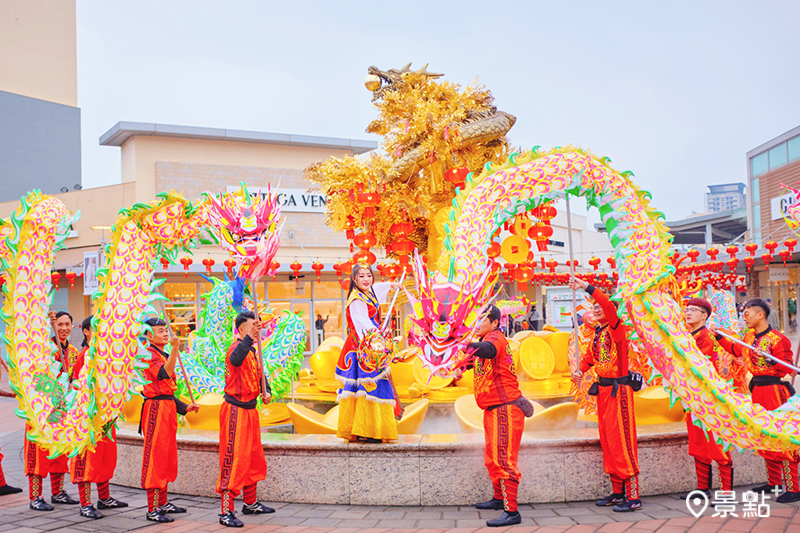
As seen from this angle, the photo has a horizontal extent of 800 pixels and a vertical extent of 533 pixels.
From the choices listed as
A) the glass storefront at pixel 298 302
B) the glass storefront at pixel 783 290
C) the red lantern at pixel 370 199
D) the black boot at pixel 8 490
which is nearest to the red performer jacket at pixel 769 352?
the red lantern at pixel 370 199

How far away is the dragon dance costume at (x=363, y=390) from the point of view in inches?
196

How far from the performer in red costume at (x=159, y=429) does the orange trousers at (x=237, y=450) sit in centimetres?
52

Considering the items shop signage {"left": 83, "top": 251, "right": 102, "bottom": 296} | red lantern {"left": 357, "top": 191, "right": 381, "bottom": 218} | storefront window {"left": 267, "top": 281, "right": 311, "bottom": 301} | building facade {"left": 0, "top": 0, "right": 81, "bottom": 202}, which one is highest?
building facade {"left": 0, "top": 0, "right": 81, "bottom": 202}

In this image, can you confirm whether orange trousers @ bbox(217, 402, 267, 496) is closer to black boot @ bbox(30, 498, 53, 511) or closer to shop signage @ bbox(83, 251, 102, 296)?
black boot @ bbox(30, 498, 53, 511)

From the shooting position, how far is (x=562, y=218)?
28.5 m

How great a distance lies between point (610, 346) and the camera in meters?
4.74

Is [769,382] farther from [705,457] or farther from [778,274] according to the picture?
[778,274]

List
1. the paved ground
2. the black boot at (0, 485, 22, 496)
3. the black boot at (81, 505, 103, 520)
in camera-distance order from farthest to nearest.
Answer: the black boot at (0, 485, 22, 496) < the black boot at (81, 505, 103, 520) < the paved ground

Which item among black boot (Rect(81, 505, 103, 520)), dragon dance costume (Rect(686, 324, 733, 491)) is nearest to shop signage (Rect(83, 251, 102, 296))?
black boot (Rect(81, 505, 103, 520))

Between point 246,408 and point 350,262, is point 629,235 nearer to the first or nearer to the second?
point 246,408

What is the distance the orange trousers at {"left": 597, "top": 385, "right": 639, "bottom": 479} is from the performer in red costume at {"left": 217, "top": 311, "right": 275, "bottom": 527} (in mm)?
2509

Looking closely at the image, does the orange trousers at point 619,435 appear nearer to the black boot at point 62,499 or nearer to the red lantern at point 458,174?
the red lantern at point 458,174

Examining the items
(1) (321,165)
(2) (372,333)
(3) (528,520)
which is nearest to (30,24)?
(1) (321,165)

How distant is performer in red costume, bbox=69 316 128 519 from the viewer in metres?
4.81
